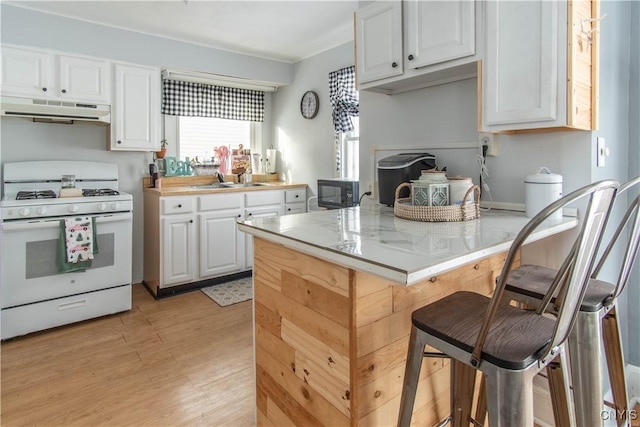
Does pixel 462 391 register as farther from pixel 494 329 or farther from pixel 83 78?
pixel 83 78

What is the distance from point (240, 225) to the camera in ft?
4.94

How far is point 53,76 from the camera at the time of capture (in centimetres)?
299

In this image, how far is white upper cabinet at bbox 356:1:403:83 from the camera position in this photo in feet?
6.07

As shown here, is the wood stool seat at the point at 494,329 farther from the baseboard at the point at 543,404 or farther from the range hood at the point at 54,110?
the range hood at the point at 54,110

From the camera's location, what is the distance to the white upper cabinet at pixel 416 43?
162cm

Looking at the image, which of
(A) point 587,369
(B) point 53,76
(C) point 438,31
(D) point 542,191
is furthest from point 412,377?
(B) point 53,76

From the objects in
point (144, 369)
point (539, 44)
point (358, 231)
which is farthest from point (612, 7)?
point (144, 369)

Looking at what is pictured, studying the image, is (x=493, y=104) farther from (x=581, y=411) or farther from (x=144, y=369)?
(x=144, y=369)

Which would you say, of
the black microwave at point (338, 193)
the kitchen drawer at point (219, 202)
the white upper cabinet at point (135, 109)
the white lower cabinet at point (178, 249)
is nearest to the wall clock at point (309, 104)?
the black microwave at point (338, 193)

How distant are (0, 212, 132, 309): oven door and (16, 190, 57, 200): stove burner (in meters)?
0.27

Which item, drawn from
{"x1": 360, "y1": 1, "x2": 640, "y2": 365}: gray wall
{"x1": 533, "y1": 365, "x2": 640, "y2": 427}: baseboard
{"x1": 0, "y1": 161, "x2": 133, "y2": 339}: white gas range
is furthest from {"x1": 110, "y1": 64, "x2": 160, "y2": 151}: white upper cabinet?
{"x1": 533, "y1": 365, "x2": 640, "y2": 427}: baseboard

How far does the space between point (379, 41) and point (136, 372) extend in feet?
7.48

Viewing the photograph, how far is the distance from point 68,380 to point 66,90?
223 cm

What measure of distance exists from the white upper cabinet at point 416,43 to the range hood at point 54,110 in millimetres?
2309
